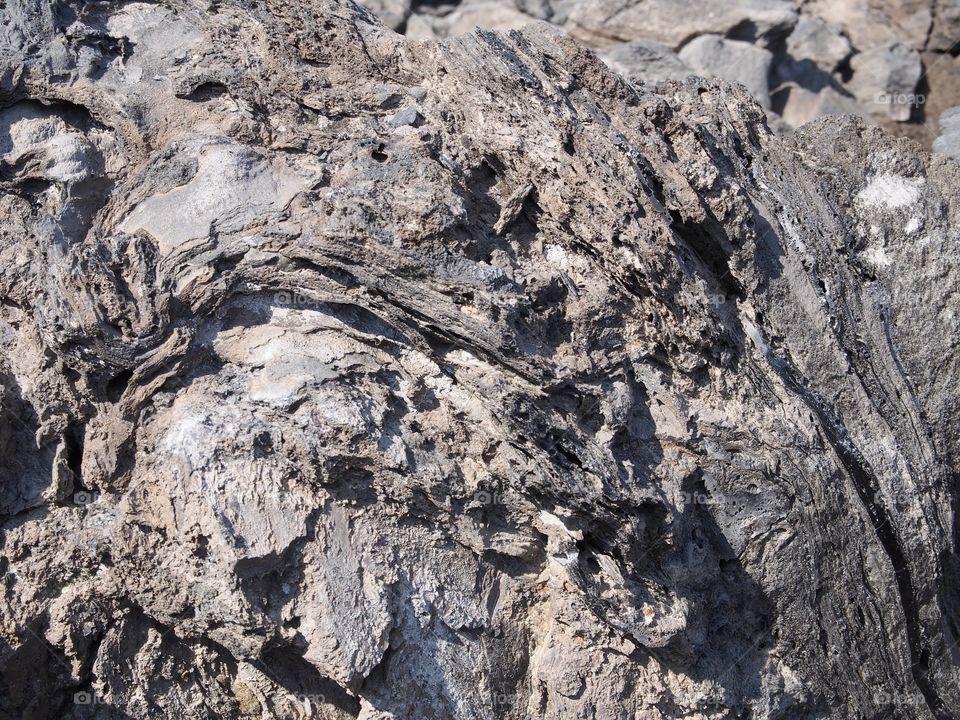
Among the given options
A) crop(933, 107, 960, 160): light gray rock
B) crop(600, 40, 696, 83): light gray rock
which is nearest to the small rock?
crop(933, 107, 960, 160): light gray rock

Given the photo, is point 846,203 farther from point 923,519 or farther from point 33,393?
point 33,393

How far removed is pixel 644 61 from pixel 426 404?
562 centimetres

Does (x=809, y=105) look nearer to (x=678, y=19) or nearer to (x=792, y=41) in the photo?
(x=792, y=41)

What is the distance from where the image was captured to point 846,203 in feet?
16.9

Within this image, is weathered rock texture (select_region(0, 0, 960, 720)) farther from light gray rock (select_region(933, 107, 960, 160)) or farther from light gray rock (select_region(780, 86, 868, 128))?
light gray rock (select_region(780, 86, 868, 128))

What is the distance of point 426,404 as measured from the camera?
167 inches

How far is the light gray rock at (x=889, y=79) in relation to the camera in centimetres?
938

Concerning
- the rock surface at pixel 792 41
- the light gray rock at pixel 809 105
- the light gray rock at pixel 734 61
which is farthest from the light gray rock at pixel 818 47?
the light gray rock at pixel 734 61

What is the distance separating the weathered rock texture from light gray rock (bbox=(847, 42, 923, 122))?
5625 mm

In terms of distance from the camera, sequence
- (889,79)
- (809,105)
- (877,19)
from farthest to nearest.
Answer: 1. (877,19)
2. (889,79)
3. (809,105)

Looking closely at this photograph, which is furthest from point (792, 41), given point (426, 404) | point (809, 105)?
point (426, 404)

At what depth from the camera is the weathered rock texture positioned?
4.08m

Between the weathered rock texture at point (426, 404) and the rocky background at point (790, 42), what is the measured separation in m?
4.72

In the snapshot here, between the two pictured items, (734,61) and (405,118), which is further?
(734,61)
